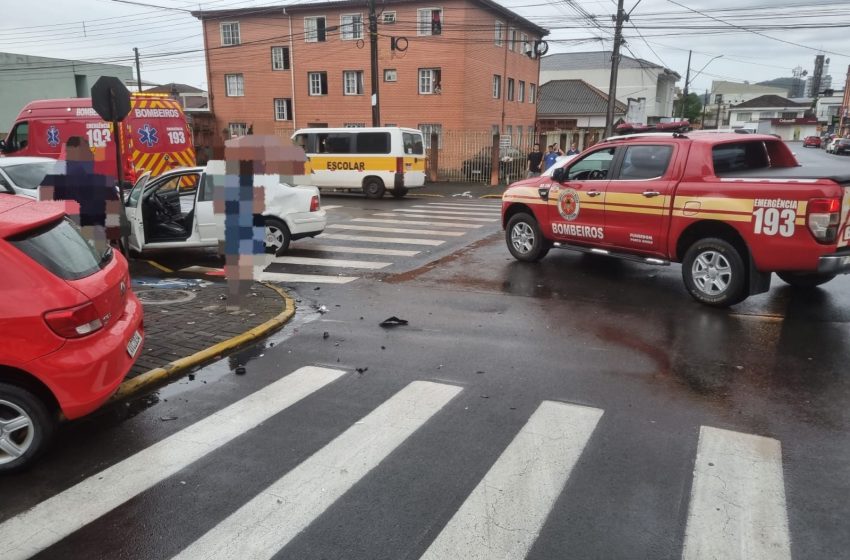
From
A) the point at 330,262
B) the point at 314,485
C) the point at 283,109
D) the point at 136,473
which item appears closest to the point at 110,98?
the point at 330,262

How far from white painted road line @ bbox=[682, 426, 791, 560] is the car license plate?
149 inches

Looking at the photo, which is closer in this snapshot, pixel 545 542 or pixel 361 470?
pixel 545 542

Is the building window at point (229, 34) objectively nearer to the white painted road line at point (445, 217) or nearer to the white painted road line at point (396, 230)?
the white painted road line at point (445, 217)

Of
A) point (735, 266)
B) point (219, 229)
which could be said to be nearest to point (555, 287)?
point (735, 266)

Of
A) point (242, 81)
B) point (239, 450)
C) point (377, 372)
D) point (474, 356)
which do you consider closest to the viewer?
point (239, 450)

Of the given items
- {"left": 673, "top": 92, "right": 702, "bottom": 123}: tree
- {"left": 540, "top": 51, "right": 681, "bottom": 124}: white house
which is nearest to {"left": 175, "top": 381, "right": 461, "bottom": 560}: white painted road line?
{"left": 540, "top": 51, "right": 681, "bottom": 124}: white house

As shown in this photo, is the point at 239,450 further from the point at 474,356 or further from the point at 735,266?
the point at 735,266

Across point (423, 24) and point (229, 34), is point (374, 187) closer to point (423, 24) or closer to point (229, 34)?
point (423, 24)

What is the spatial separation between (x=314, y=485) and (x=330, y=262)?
7.18 metres

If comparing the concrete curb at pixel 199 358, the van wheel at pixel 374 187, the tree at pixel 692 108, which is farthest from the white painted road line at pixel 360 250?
the tree at pixel 692 108

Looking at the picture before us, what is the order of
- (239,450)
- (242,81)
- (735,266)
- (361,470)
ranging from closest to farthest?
(361,470), (239,450), (735,266), (242,81)

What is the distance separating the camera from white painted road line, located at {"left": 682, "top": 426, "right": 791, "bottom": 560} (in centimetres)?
310

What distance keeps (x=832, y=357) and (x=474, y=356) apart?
3.36m

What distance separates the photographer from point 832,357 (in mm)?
5848
